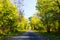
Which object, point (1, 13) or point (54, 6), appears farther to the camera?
point (54, 6)

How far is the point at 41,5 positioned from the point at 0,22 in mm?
15283

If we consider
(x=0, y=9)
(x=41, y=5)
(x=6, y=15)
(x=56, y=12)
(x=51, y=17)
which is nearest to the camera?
(x=0, y=9)

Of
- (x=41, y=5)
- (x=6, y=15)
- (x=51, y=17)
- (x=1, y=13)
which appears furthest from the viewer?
(x=41, y=5)

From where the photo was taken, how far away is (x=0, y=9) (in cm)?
3203

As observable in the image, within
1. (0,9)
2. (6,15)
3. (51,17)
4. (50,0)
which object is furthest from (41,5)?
(0,9)

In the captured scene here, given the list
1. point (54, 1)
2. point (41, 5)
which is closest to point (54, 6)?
point (54, 1)

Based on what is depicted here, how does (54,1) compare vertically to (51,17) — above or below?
above

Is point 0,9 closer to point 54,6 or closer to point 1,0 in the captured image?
point 1,0

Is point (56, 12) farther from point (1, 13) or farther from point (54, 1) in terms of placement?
point (1, 13)

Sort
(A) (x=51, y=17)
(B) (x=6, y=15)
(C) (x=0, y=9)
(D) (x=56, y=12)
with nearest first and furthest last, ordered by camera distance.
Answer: (C) (x=0, y=9) → (B) (x=6, y=15) → (D) (x=56, y=12) → (A) (x=51, y=17)

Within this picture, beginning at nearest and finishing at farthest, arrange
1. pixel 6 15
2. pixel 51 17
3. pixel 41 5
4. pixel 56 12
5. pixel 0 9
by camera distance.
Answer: pixel 0 9
pixel 6 15
pixel 56 12
pixel 51 17
pixel 41 5

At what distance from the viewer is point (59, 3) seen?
38031 mm

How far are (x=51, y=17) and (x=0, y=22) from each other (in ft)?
43.0

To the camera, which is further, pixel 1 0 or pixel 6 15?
pixel 6 15
